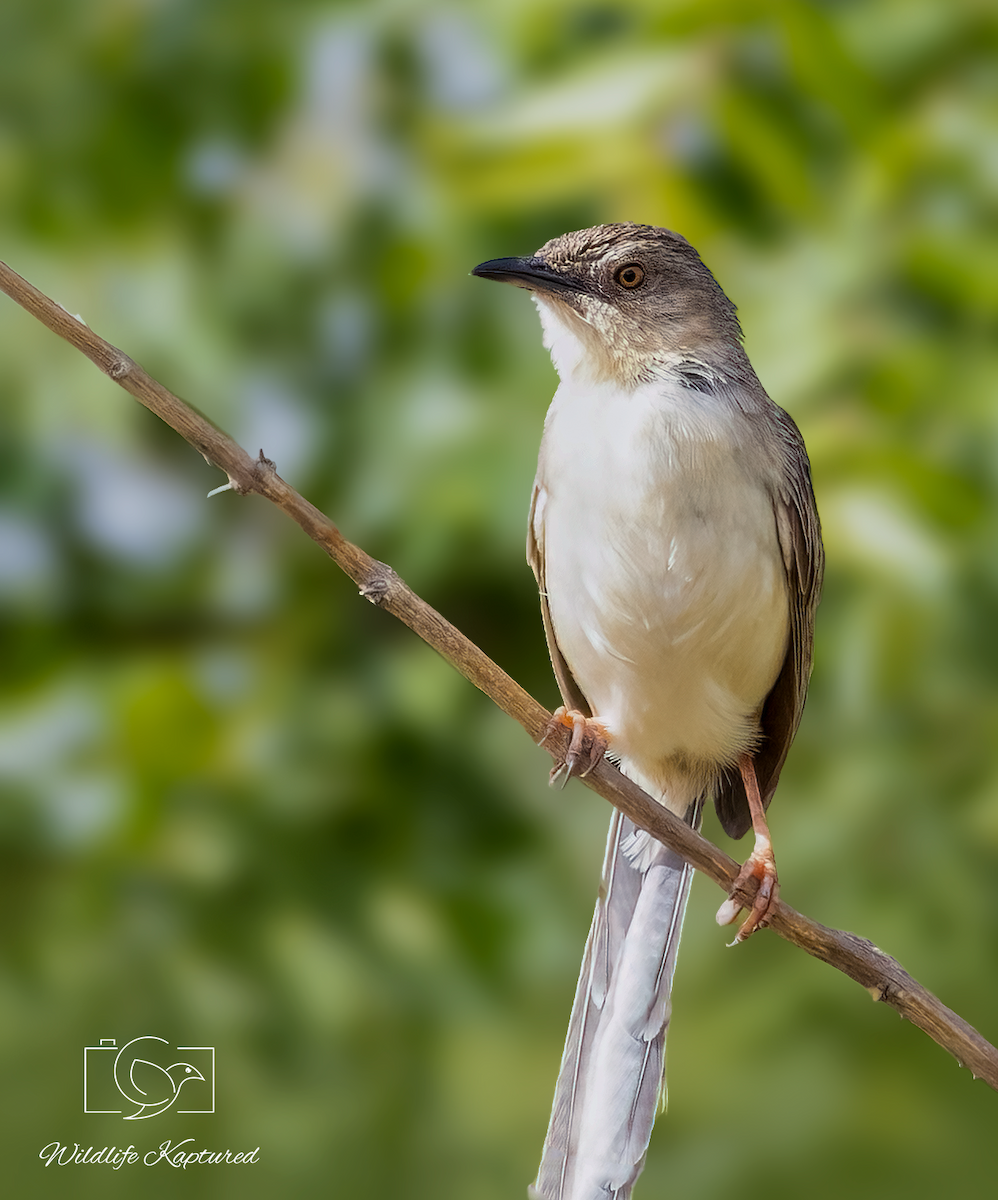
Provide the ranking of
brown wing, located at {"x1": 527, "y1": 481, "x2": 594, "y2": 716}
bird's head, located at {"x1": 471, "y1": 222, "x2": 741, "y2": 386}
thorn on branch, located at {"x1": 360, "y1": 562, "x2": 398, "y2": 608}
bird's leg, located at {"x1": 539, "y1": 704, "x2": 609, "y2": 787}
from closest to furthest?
thorn on branch, located at {"x1": 360, "y1": 562, "x2": 398, "y2": 608} → bird's leg, located at {"x1": 539, "y1": 704, "x2": 609, "y2": 787} → bird's head, located at {"x1": 471, "y1": 222, "x2": 741, "y2": 386} → brown wing, located at {"x1": 527, "y1": 481, "x2": 594, "y2": 716}

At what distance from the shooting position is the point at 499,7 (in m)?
3.42

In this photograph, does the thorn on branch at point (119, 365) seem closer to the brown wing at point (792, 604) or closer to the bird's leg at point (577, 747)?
the bird's leg at point (577, 747)

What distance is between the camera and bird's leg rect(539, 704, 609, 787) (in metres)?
2.15

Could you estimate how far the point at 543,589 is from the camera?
8.65 ft

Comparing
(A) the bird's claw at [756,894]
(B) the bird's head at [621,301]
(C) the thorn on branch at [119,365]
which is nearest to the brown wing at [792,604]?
(B) the bird's head at [621,301]

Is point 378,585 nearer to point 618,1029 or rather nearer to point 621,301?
point 621,301

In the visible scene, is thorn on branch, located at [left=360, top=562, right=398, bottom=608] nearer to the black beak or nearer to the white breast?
the white breast

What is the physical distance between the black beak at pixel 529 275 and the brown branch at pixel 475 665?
2.58ft

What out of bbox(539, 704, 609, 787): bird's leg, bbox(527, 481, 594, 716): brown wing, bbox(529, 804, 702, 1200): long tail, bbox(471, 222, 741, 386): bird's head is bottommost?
bbox(529, 804, 702, 1200): long tail

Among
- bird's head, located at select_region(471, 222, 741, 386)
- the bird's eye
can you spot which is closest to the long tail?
bird's head, located at select_region(471, 222, 741, 386)

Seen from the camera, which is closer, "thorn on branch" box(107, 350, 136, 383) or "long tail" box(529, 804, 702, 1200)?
"thorn on branch" box(107, 350, 136, 383)

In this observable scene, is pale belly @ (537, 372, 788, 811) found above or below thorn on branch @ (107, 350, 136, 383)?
above

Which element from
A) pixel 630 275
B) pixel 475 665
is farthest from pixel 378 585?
pixel 630 275

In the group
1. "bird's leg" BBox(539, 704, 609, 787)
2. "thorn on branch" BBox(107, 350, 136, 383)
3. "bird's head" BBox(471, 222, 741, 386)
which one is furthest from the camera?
"bird's head" BBox(471, 222, 741, 386)
